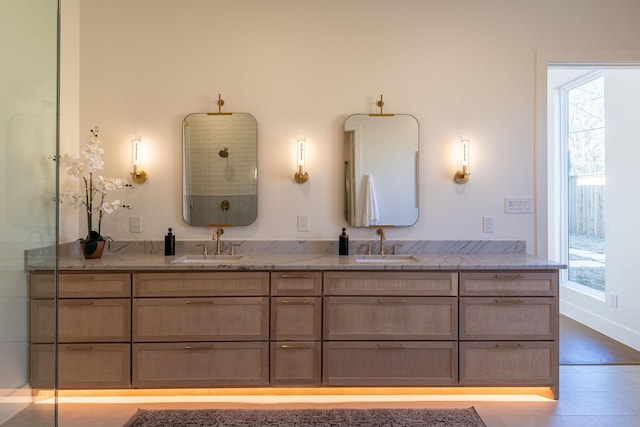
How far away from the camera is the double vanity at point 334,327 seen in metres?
2.49

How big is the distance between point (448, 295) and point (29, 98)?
2280mm

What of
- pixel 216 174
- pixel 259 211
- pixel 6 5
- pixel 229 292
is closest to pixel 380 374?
pixel 229 292

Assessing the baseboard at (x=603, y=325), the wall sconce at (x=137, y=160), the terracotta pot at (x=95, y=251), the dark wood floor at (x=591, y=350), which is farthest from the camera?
the baseboard at (x=603, y=325)

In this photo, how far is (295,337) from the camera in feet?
8.22

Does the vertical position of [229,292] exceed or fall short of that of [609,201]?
it falls short

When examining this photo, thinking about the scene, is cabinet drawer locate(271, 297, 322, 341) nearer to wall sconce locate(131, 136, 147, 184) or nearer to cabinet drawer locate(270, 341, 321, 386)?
cabinet drawer locate(270, 341, 321, 386)

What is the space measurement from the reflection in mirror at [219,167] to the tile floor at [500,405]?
1.19 meters

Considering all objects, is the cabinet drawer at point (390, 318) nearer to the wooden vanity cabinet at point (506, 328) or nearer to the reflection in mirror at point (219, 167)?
Answer: the wooden vanity cabinet at point (506, 328)

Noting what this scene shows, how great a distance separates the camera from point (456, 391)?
2635 mm

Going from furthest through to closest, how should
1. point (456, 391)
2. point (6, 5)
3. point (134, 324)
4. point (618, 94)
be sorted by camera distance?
point (618, 94), point (456, 391), point (134, 324), point (6, 5)

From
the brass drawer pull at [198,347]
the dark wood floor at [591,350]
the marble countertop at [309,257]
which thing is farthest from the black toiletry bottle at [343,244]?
the dark wood floor at [591,350]

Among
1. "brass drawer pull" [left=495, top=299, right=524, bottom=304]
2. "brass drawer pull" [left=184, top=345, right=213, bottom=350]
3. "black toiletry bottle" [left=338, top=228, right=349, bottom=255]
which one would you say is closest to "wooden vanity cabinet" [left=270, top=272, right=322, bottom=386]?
"brass drawer pull" [left=184, top=345, right=213, bottom=350]

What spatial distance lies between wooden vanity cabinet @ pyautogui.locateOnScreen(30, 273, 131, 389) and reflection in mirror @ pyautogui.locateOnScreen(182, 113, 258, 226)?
743 millimetres

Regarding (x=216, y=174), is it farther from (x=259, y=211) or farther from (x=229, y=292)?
(x=229, y=292)
